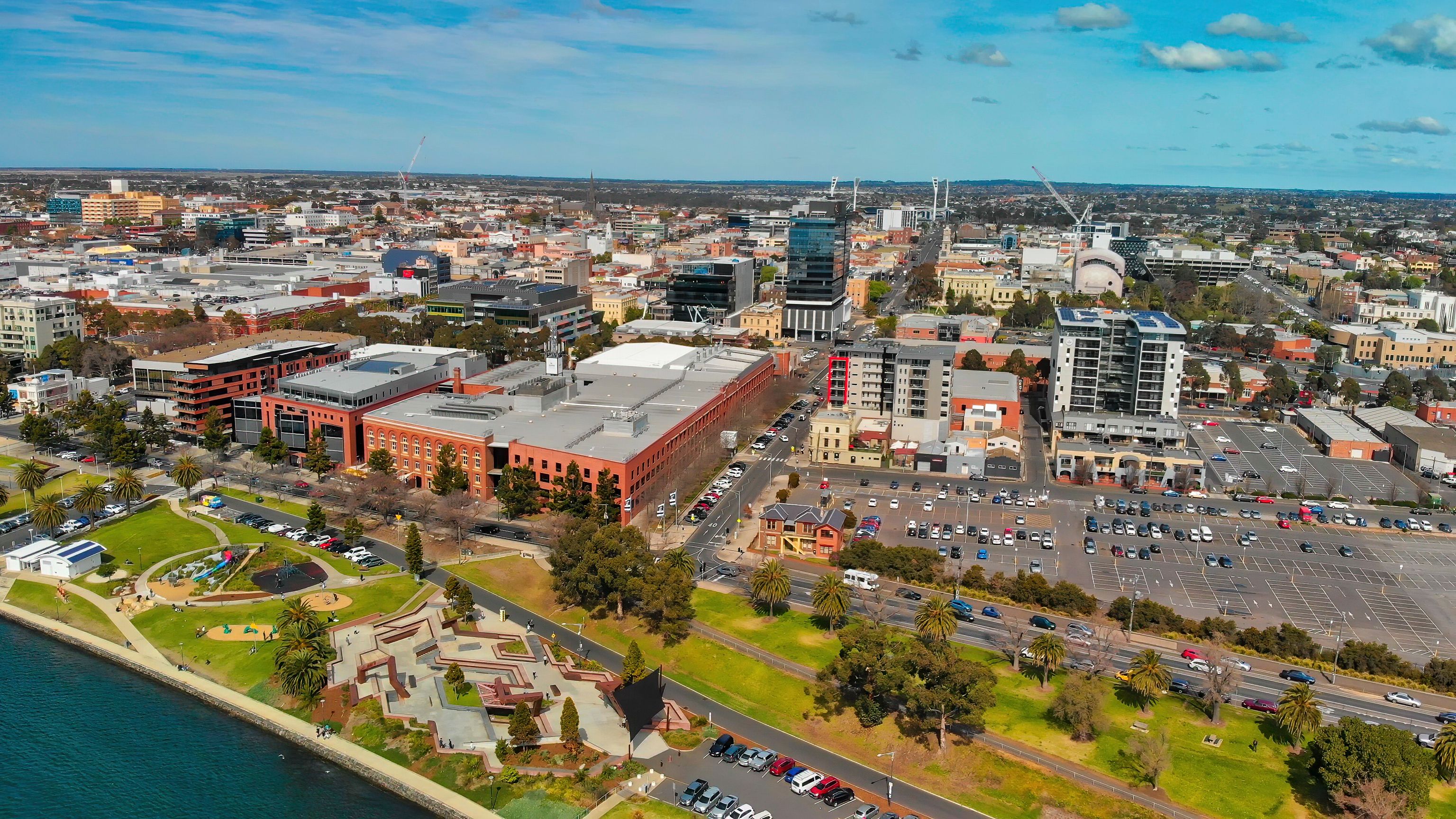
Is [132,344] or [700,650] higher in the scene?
[132,344]

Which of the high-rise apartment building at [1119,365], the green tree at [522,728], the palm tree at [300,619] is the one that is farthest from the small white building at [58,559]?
the high-rise apartment building at [1119,365]

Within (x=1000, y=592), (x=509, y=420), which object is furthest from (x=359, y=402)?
(x=1000, y=592)

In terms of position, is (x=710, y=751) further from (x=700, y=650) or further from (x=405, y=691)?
(x=405, y=691)

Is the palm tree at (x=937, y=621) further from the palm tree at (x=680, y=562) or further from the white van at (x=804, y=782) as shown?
the palm tree at (x=680, y=562)

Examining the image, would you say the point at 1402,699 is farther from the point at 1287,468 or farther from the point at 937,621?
the point at 1287,468

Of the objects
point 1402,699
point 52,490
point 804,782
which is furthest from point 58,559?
point 1402,699

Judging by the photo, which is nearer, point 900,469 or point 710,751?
point 710,751

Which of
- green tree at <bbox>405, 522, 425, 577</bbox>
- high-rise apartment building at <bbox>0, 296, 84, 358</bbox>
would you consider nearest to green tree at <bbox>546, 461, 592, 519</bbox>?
green tree at <bbox>405, 522, 425, 577</bbox>
